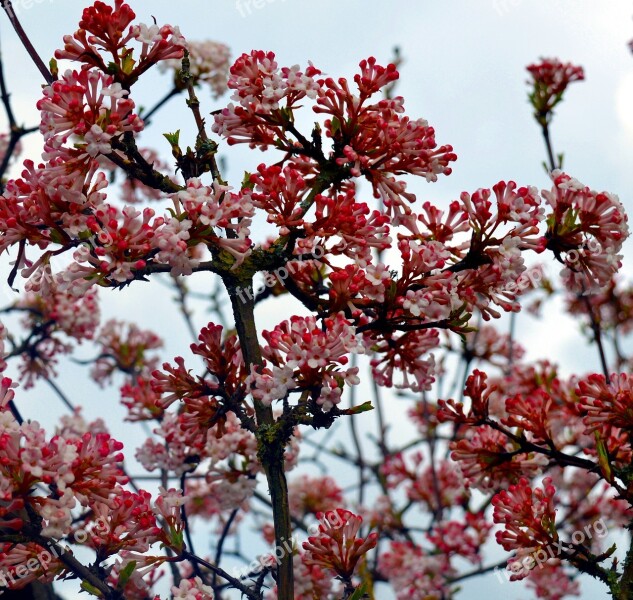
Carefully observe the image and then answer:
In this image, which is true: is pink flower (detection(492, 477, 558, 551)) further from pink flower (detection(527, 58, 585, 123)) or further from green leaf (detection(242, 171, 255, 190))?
pink flower (detection(527, 58, 585, 123))

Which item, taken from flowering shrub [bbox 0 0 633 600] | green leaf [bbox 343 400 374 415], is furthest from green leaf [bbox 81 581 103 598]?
green leaf [bbox 343 400 374 415]

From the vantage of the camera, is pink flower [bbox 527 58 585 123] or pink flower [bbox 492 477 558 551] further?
pink flower [bbox 527 58 585 123]

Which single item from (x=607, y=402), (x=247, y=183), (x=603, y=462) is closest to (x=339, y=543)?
(x=603, y=462)

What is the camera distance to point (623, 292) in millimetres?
8289

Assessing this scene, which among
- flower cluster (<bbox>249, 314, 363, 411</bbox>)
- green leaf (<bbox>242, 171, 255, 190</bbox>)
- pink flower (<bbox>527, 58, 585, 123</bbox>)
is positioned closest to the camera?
flower cluster (<bbox>249, 314, 363, 411</bbox>)

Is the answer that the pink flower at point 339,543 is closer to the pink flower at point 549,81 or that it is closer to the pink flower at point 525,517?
the pink flower at point 525,517

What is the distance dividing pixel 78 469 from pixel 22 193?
1.04 metres

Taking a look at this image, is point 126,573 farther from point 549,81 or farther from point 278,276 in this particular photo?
point 549,81

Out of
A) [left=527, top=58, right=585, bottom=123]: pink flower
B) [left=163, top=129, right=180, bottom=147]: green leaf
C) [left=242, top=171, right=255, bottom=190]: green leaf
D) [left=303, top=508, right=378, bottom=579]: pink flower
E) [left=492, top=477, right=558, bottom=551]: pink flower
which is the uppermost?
[left=527, top=58, right=585, bottom=123]: pink flower

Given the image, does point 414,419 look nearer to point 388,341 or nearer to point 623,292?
point 623,292

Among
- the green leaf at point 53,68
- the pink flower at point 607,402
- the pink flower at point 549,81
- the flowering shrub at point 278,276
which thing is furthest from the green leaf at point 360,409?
the pink flower at point 549,81

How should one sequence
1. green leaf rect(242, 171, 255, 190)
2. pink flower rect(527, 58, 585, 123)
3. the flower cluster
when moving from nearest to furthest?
the flower cluster → green leaf rect(242, 171, 255, 190) → pink flower rect(527, 58, 585, 123)

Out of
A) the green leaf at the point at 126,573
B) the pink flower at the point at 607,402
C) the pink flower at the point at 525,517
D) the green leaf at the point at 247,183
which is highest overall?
the green leaf at the point at 247,183

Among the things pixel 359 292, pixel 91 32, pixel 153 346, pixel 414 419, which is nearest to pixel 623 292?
pixel 414 419
